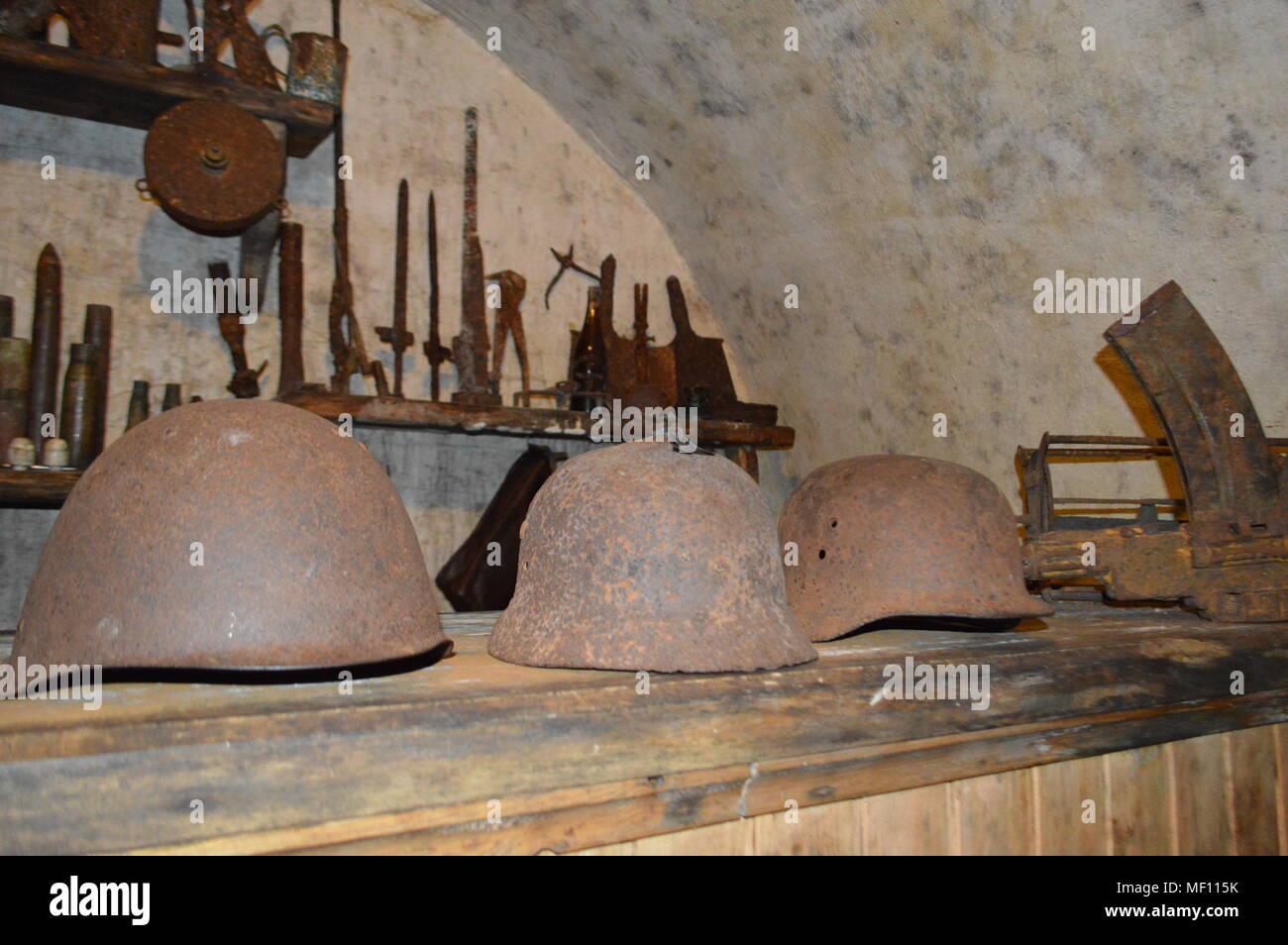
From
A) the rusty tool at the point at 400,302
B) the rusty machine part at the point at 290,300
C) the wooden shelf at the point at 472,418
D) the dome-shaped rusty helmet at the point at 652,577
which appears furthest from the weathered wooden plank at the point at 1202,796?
the rusty machine part at the point at 290,300

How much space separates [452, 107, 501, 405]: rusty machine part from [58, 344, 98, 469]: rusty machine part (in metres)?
1.07

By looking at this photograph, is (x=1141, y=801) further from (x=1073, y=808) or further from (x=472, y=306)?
(x=472, y=306)

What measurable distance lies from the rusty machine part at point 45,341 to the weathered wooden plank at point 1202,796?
294 cm

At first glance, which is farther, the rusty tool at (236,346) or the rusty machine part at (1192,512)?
the rusty tool at (236,346)

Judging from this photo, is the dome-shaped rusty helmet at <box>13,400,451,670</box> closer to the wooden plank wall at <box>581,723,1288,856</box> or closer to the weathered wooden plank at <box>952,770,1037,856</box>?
the wooden plank wall at <box>581,723,1288,856</box>

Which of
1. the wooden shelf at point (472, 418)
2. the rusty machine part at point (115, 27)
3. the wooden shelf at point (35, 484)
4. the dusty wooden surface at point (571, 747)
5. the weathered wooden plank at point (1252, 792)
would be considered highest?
the rusty machine part at point (115, 27)

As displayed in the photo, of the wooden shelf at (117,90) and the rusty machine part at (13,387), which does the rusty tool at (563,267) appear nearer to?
the wooden shelf at (117,90)

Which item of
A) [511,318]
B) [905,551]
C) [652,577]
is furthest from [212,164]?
[905,551]

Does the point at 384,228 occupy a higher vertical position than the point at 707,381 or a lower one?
higher

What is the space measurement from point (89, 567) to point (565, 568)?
2.25ft

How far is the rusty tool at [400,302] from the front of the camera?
11.2ft

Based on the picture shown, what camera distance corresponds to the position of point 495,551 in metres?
3.52

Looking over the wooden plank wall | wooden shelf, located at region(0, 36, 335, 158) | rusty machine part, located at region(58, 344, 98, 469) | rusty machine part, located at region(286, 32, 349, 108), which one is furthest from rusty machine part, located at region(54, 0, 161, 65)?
the wooden plank wall

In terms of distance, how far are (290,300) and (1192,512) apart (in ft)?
9.04
